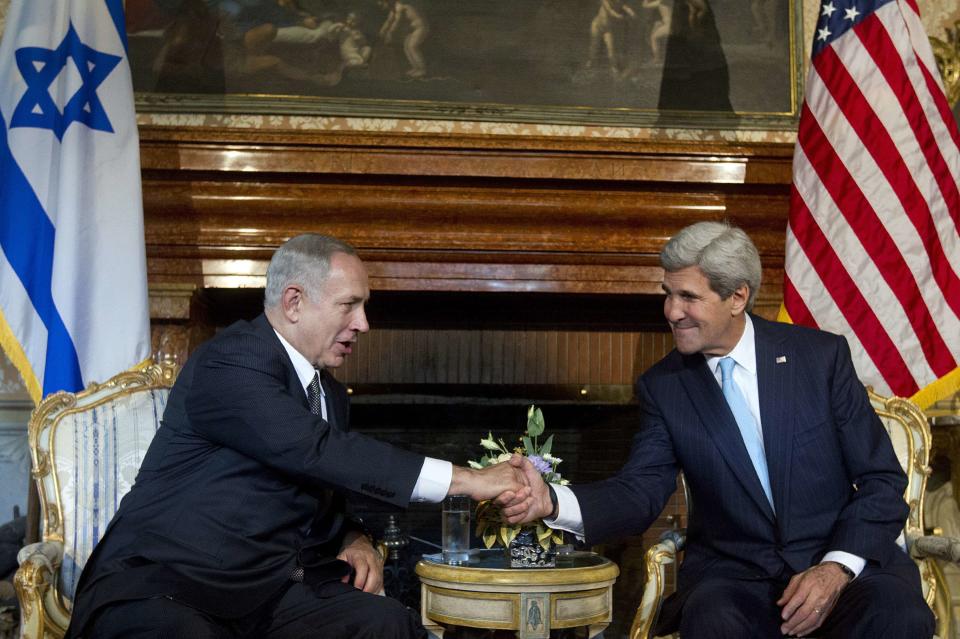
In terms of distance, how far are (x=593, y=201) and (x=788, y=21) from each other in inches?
48.2

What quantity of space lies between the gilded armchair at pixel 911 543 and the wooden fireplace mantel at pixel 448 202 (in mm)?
1412

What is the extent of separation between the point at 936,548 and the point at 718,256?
100 centimetres

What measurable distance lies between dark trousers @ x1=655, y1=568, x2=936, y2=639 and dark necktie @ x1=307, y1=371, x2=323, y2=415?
1.04 m

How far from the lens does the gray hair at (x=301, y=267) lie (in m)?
2.55

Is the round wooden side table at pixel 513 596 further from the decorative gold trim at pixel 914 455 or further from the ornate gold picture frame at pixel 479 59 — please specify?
the ornate gold picture frame at pixel 479 59

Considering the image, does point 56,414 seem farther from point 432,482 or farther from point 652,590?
point 652,590

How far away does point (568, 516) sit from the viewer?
2680 mm

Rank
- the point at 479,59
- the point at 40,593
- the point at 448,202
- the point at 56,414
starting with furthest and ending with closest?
the point at 479,59 → the point at 448,202 → the point at 56,414 → the point at 40,593

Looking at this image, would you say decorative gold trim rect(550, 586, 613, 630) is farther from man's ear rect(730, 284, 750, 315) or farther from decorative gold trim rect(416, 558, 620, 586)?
man's ear rect(730, 284, 750, 315)

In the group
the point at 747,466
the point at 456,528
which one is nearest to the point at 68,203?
the point at 456,528


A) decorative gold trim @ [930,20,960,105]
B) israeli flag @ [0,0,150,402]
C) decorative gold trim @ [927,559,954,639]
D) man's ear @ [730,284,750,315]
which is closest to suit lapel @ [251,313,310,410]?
man's ear @ [730,284,750,315]

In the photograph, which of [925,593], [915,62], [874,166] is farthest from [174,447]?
[915,62]

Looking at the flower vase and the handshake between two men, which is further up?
the handshake between two men

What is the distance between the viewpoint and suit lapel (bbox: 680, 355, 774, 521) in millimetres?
2625
